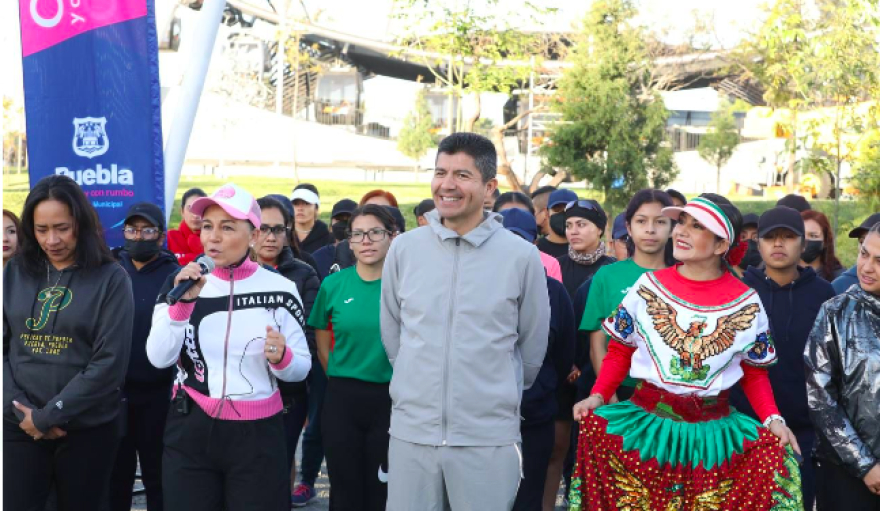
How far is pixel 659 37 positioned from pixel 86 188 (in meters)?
29.9

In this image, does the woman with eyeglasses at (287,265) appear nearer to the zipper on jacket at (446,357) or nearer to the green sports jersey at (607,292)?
the green sports jersey at (607,292)

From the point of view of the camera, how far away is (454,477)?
4.22m

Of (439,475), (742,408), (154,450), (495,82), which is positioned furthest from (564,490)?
(495,82)

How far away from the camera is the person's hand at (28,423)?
4.75m

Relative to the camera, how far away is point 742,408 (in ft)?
18.1

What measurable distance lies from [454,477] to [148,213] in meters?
2.95

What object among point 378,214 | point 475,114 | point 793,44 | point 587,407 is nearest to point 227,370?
point 378,214

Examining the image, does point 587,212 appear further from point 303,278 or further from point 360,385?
point 360,385

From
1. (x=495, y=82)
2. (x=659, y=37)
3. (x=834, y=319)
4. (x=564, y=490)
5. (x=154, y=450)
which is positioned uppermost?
(x=659, y=37)

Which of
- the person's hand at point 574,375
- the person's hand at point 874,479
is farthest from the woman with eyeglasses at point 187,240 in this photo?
the person's hand at point 874,479

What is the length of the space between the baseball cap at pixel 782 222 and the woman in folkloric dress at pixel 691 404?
0.99 metres

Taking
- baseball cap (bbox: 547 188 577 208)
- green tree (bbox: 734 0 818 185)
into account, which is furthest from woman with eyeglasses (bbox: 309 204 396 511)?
green tree (bbox: 734 0 818 185)

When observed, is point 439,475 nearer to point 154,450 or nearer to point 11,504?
point 11,504

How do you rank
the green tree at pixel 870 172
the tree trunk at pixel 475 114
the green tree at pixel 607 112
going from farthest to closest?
the tree trunk at pixel 475 114 → the green tree at pixel 607 112 → the green tree at pixel 870 172
